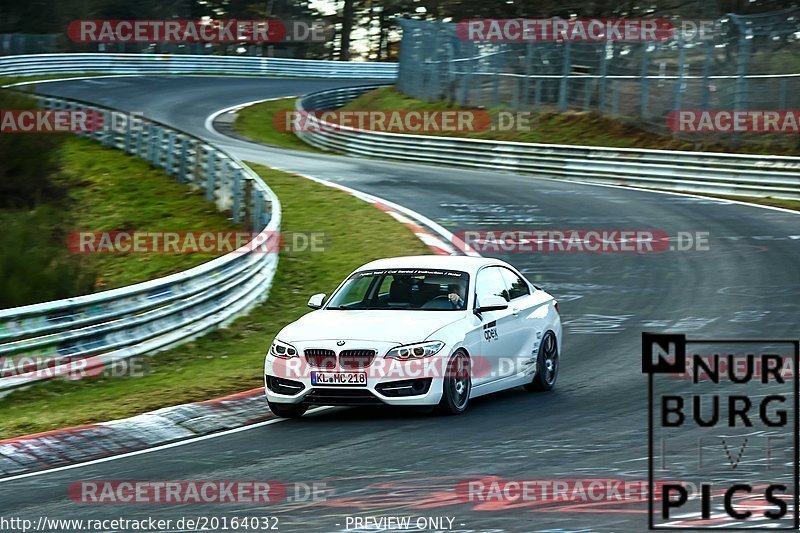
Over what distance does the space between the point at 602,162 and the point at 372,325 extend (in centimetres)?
2145

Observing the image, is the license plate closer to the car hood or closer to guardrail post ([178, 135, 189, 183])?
the car hood

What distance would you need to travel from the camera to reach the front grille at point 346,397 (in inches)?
420

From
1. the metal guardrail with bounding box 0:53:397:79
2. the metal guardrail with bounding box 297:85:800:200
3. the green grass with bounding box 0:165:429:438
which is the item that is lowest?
the green grass with bounding box 0:165:429:438

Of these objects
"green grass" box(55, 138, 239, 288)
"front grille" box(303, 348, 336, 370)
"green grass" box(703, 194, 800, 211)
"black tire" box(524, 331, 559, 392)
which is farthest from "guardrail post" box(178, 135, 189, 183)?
"front grille" box(303, 348, 336, 370)

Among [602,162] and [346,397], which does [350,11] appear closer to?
[602,162]

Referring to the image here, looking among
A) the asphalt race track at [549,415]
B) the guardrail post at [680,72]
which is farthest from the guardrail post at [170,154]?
the guardrail post at [680,72]

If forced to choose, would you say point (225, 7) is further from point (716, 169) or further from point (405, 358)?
point (405, 358)

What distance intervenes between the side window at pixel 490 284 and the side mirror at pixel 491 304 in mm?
180

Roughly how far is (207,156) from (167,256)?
4.18 m

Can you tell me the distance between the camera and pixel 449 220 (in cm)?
2464

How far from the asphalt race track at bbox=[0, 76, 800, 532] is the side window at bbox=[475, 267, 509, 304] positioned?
1.01m

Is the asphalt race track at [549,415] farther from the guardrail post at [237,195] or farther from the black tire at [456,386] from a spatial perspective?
the guardrail post at [237,195]

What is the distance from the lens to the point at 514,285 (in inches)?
502

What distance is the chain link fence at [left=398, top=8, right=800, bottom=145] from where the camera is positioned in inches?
1198
